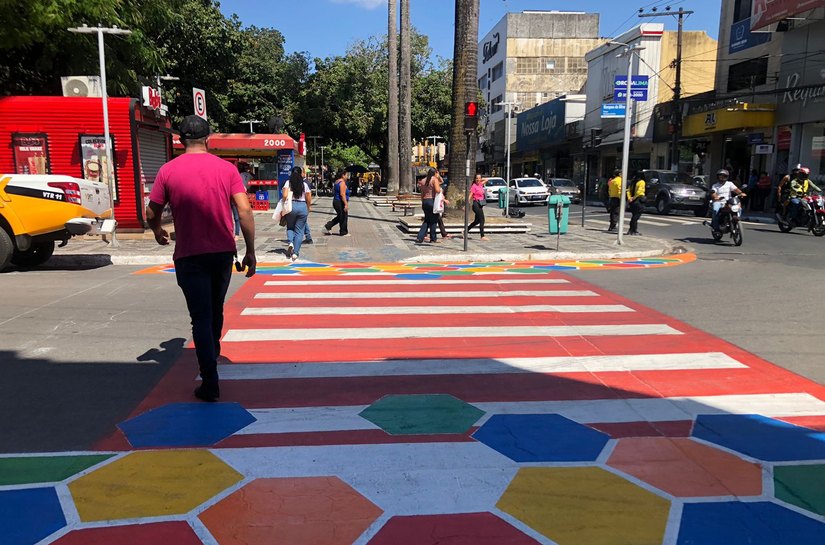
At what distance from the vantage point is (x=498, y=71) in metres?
68.2

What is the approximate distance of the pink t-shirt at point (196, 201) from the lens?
4.24 meters

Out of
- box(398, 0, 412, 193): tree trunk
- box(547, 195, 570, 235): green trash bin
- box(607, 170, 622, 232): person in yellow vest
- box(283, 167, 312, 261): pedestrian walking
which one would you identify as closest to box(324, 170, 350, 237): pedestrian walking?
box(283, 167, 312, 261): pedestrian walking

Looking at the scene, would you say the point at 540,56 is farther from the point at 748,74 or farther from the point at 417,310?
the point at 417,310

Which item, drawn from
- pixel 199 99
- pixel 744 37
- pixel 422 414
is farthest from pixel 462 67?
pixel 744 37

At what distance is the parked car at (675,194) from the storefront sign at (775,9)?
24.9 feet

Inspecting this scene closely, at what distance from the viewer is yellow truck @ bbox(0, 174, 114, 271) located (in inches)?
378

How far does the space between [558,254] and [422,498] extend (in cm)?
1016

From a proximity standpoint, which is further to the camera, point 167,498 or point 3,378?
point 3,378

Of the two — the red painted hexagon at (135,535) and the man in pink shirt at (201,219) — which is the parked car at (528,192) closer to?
the man in pink shirt at (201,219)

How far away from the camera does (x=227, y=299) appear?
8.28 m

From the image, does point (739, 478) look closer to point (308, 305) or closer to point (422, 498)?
point (422, 498)


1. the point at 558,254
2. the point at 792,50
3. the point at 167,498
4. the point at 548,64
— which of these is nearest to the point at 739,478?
the point at 167,498

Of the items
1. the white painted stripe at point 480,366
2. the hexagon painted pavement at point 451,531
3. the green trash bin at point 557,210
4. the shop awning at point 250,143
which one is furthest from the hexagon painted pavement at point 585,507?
the shop awning at point 250,143

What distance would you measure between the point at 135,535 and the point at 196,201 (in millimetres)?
2272
